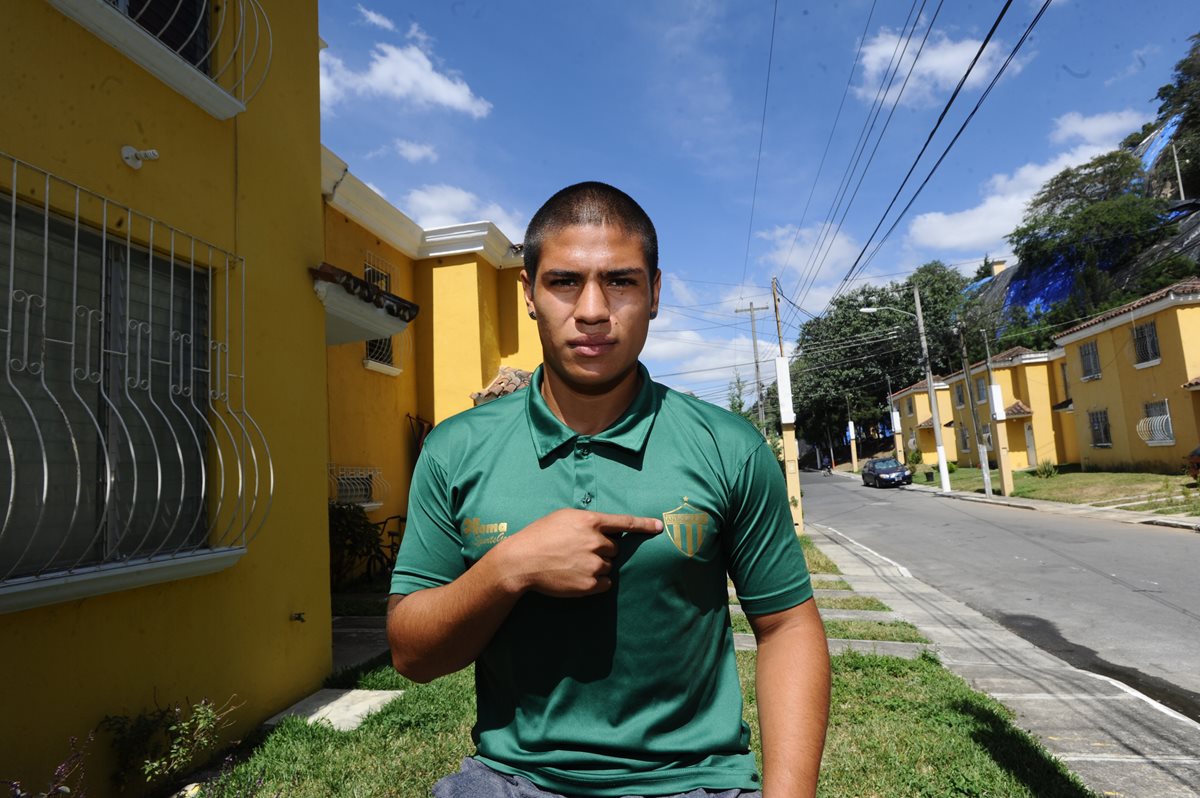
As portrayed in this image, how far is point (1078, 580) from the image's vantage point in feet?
30.2

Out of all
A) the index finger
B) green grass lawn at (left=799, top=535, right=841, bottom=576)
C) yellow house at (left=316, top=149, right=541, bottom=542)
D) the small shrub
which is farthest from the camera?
the small shrub

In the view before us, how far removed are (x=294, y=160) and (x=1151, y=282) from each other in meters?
42.8

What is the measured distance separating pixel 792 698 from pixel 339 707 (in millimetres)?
4122

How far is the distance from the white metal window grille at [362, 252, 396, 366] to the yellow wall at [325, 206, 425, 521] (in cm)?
9

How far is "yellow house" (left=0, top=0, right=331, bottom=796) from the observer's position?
118 inches

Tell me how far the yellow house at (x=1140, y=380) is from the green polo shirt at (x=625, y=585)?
23.4 meters

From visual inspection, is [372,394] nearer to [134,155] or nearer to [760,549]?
[134,155]

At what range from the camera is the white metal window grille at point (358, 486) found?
30.0 feet

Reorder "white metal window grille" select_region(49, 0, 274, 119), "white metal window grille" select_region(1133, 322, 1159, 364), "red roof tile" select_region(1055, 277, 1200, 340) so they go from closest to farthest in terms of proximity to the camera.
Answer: "white metal window grille" select_region(49, 0, 274, 119) → "red roof tile" select_region(1055, 277, 1200, 340) → "white metal window grille" select_region(1133, 322, 1159, 364)

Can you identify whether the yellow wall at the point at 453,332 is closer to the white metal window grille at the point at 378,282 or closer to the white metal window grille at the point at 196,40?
the white metal window grille at the point at 378,282

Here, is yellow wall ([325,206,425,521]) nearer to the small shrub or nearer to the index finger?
the index finger

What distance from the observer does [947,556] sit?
1177cm

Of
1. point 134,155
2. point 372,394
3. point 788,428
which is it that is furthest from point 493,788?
point 788,428

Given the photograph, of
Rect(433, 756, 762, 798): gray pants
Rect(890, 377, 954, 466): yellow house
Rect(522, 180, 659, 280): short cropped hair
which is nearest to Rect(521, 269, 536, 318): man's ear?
Rect(522, 180, 659, 280): short cropped hair
